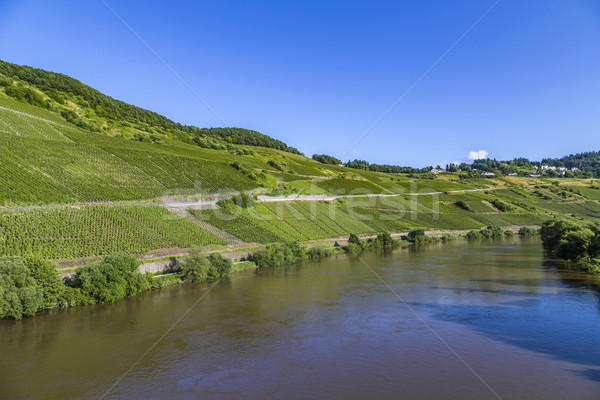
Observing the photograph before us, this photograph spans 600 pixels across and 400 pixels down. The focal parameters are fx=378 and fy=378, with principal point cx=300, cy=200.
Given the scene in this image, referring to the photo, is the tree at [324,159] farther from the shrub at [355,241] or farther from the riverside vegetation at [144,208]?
the shrub at [355,241]

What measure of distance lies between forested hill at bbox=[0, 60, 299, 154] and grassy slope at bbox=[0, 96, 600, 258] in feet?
79.4

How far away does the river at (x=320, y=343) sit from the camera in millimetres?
18078

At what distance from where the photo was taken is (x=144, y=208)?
49.1 meters

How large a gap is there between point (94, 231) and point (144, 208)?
10.7 meters

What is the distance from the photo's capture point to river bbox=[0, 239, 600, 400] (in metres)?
18.1

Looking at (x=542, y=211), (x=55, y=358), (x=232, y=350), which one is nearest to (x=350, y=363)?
(x=232, y=350)

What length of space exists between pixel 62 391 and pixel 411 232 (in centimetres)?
6948

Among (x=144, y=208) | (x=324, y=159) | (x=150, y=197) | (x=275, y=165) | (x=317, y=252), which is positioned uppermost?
(x=324, y=159)

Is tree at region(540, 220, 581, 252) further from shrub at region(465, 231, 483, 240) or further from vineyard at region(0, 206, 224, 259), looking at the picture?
vineyard at region(0, 206, 224, 259)

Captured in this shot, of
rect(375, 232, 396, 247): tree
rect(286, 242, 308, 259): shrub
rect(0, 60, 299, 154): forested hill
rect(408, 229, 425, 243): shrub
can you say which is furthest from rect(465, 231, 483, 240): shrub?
rect(0, 60, 299, 154): forested hill

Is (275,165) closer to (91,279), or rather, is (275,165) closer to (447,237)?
(447,237)

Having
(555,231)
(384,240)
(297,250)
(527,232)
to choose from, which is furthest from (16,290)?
(527,232)

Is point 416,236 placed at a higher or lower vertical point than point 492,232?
lower

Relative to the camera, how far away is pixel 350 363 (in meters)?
20.6
